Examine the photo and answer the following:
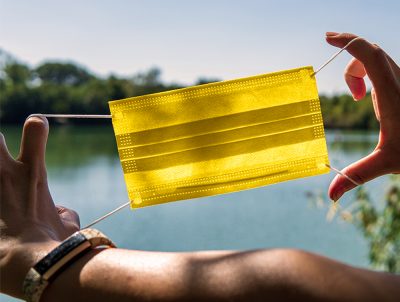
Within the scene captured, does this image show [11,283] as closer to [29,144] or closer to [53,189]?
[29,144]

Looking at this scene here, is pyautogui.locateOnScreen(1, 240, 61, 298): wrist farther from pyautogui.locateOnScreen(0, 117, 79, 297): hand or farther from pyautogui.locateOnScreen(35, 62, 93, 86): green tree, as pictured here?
pyautogui.locateOnScreen(35, 62, 93, 86): green tree

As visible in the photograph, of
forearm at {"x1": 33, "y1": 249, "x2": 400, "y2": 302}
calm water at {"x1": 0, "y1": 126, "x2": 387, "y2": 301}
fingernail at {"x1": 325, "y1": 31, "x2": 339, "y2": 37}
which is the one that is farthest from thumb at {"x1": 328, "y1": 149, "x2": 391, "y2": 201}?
calm water at {"x1": 0, "y1": 126, "x2": 387, "y2": 301}

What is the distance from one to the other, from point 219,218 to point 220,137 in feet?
34.1

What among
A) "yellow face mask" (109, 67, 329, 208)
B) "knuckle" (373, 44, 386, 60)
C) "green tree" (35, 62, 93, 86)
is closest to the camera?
"knuckle" (373, 44, 386, 60)

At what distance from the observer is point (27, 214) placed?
759 mm

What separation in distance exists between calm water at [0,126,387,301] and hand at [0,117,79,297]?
5.56 m

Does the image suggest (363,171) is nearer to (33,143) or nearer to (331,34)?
(331,34)

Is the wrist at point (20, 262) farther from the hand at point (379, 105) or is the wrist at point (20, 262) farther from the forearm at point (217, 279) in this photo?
the hand at point (379, 105)

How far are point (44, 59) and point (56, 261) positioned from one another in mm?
25627

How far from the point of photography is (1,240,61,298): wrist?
2.23 feet

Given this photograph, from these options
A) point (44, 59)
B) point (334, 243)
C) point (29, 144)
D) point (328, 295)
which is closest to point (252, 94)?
point (29, 144)

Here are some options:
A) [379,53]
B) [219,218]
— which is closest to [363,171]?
[379,53]

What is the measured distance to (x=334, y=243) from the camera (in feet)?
29.5

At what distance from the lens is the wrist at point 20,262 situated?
2.23 ft
